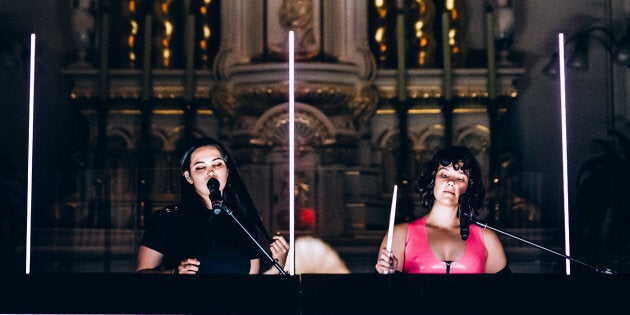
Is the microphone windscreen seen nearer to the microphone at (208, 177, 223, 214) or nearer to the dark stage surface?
the microphone at (208, 177, 223, 214)

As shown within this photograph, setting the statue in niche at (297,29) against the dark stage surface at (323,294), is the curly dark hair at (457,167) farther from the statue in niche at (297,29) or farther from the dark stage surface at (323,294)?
the dark stage surface at (323,294)

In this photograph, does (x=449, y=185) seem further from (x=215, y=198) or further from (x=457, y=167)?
(x=215, y=198)

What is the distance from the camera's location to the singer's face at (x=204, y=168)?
1.75 m

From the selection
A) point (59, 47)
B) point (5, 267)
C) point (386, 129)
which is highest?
point (59, 47)

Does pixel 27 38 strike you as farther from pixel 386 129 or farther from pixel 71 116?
pixel 386 129

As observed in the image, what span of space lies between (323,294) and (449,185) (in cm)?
80

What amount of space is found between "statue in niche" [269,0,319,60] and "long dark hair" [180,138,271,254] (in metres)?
0.50

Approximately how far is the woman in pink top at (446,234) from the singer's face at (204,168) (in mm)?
425

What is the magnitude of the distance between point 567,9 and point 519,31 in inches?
7.2

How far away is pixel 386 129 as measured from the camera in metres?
2.39

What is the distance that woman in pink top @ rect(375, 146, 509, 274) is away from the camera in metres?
1.64

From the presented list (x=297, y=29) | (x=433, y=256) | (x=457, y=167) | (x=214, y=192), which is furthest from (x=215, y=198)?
(x=297, y=29)

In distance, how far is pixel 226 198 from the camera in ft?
5.58

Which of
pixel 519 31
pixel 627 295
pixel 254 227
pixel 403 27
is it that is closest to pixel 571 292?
pixel 627 295
